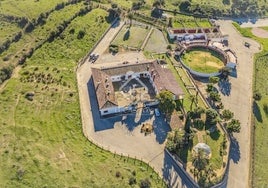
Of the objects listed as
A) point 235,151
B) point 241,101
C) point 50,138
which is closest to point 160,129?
point 235,151

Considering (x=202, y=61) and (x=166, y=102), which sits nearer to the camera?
(x=166, y=102)

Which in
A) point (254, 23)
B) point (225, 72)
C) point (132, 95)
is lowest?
point (132, 95)

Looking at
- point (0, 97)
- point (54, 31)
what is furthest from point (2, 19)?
point (0, 97)

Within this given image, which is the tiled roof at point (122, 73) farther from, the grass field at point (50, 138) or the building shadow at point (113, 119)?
the grass field at point (50, 138)

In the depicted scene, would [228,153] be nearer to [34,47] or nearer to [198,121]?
[198,121]

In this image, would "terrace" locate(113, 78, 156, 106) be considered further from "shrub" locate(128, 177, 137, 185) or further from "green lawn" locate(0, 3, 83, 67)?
"green lawn" locate(0, 3, 83, 67)

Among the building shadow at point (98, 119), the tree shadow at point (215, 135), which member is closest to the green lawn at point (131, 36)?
the building shadow at point (98, 119)

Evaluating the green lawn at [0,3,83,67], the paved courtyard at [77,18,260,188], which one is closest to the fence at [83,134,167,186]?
the paved courtyard at [77,18,260,188]

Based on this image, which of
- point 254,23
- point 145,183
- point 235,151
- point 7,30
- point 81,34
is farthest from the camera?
point 254,23

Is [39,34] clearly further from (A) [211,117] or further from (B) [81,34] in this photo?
(A) [211,117]
